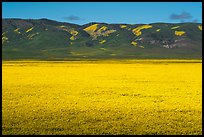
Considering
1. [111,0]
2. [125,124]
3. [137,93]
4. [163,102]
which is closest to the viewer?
[111,0]

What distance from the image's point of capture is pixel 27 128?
1566cm

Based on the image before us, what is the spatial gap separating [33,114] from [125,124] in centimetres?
516

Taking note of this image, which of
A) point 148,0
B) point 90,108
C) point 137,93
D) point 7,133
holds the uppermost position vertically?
point 148,0

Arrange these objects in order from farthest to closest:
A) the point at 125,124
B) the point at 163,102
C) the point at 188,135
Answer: the point at 163,102, the point at 125,124, the point at 188,135

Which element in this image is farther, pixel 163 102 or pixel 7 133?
pixel 163 102

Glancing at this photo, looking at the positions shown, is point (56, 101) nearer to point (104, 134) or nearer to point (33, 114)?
point (33, 114)

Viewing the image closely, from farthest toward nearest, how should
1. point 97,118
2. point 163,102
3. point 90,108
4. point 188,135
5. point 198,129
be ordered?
point 163,102 → point 90,108 → point 97,118 → point 198,129 → point 188,135

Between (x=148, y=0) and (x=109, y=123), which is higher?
(x=148, y=0)

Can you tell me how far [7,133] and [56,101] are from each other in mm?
10094

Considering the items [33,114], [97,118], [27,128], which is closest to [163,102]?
[97,118]

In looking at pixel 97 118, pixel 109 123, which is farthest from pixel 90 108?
pixel 109 123

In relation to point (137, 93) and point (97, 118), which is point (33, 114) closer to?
point (97, 118)

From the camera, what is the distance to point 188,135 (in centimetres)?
1462

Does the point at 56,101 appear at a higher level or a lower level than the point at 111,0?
lower
